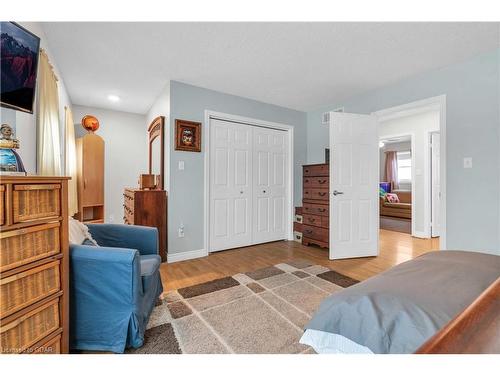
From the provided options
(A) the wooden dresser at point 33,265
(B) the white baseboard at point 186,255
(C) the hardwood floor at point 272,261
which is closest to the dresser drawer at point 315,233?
(C) the hardwood floor at point 272,261

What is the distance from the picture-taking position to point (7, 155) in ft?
3.70

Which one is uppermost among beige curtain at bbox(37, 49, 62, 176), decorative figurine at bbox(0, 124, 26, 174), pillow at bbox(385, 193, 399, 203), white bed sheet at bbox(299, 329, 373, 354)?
beige curtain at bbox(37, 49, 62, 176)

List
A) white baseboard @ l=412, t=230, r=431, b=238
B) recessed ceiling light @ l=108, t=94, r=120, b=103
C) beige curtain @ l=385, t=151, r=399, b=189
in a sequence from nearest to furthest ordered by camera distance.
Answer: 1. recessed ceiling light @ l=108, t=94, r=120, b=103
2. white baseboard @ l=412, t=230, r=431, b=238
3. beige curtain @ l=385, t=151, r=399, b=189

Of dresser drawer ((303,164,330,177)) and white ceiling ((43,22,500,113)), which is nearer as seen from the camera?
white ceiling ((43,22,500,113))

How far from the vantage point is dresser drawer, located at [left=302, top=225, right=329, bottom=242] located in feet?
11.4

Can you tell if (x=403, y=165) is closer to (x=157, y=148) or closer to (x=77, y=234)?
(x=157, y=148)

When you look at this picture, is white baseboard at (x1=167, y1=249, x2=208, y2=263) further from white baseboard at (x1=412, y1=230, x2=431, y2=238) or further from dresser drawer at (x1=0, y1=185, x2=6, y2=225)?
white baseboard at (x1=412, y1=230, x2=431, y2=238)

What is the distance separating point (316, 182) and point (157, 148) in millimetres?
2581

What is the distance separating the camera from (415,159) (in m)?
4.59

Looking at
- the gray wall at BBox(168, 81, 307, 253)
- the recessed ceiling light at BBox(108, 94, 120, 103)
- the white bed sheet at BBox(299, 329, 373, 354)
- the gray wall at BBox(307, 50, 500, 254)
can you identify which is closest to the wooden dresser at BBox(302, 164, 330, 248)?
the gray wall at BBox(307, 50, 500, 254)

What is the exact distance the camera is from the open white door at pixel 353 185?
317 centimetres

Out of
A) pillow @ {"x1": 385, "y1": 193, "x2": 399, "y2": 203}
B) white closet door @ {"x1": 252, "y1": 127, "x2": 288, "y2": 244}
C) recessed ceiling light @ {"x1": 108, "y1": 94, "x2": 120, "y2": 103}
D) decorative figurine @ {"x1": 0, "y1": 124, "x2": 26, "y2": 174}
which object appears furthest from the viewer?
pillow @ {"x1": 385, "y1": 193, "x2": 399, "y2": 203}

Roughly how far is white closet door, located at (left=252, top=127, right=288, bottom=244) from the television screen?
8.82 ft

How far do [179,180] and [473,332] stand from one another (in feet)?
9.64
